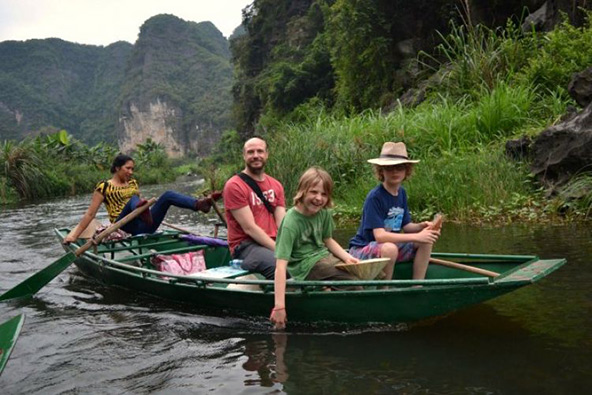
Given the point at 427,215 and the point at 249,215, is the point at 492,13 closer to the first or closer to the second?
the point at 427,215

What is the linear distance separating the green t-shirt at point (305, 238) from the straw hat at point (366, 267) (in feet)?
0.72

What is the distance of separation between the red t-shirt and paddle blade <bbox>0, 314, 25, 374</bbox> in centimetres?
171

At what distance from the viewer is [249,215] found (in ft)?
15.1

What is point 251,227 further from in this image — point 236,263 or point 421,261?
point 421,261

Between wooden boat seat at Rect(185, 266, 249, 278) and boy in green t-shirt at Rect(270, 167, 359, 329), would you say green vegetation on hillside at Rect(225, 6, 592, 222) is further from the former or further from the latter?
boy in green t-shirt at Rect(270, 167, 359, 329)

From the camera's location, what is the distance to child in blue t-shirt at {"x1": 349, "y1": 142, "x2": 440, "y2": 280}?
4.02 m

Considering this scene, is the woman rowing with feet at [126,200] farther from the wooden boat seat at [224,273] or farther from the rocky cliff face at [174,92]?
the rocky cliff face at [174,92]

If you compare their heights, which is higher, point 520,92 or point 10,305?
point 520,92

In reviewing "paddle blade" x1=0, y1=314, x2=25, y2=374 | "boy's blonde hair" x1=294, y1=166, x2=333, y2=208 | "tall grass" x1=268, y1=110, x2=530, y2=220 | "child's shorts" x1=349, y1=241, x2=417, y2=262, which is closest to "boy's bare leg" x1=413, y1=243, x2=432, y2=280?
"child's shorts" x1=349, y1=241, x2=417, y2=262

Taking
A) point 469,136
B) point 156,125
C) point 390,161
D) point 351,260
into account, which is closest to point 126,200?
point 351,260

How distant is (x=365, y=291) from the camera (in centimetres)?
374

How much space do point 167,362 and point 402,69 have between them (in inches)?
612

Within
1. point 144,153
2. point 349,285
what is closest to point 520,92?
point 349,285

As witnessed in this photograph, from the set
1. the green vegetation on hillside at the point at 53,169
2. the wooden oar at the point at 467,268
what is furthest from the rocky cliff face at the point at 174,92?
the wooden oar at the point at 467,268
